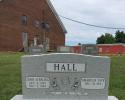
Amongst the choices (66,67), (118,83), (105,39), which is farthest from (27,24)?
(66,67)

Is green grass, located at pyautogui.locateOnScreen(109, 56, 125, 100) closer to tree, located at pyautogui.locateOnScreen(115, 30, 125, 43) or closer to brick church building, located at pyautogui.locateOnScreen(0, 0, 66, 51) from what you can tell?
brick church building, located at pyautogui.locateOnScreen(0, 0, 66, 51)

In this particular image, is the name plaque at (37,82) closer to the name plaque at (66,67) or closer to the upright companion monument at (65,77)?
the upright companion monument at (65,77)

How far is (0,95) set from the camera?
9.21 metres

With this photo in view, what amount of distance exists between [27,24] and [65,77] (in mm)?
54831

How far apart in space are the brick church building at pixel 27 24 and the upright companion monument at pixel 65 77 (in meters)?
44.5

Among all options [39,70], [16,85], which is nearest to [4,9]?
[16,85]

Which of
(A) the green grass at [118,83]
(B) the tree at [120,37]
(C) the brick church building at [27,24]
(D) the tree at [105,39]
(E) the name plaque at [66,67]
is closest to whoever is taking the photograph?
(E) the name plaque at [66,67]

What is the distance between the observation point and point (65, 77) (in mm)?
5141

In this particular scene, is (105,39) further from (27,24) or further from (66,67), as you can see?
(66,67)

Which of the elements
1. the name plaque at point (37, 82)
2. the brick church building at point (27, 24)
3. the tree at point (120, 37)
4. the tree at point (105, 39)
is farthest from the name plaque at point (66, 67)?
the tree at point (120, 37)

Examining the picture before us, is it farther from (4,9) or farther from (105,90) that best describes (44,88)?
(4,9)

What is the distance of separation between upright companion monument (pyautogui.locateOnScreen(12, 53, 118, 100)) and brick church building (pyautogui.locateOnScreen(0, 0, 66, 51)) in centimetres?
4451

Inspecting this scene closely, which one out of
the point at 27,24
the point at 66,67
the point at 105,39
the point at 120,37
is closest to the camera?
the point at 66,67

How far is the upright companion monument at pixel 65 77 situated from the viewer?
511 centimetres
